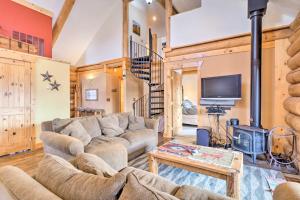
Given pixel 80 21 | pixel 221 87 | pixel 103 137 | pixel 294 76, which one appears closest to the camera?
pixel 294 76

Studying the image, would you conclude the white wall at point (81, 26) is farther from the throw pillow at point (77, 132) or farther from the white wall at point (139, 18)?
the throw pillow at point (77, 132)

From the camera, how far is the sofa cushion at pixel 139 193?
2.42 ft

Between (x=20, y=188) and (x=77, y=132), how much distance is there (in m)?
1.95

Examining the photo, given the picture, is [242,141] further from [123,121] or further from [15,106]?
[15,106]

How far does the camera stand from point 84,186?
0.90m

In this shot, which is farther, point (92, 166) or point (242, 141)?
point (242, 141)

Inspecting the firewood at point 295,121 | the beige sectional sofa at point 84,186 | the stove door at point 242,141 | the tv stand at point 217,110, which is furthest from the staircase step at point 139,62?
the beige sectional sofa at point 84,186

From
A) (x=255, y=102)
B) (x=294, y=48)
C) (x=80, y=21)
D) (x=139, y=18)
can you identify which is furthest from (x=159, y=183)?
(x=139, y=18)

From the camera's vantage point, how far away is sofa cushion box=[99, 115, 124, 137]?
3367 millimetres

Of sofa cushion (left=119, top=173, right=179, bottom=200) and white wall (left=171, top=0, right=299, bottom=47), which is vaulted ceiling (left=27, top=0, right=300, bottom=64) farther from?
sofa cushion (left=119, top=173, right=179, bottom=200)

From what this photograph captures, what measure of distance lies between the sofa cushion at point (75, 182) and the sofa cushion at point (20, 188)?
2.4 inches

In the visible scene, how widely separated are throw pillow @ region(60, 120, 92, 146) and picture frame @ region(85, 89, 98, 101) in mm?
4434

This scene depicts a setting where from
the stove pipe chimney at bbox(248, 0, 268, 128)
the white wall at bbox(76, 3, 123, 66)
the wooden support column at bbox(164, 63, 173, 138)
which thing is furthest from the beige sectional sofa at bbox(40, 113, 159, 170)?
the white wall at bbox(76, 3, 123, 66)

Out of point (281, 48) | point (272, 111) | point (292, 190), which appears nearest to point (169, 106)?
point (272, 111)
